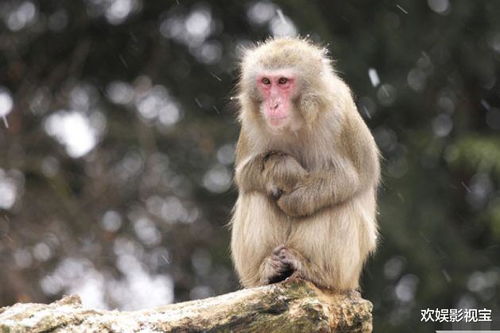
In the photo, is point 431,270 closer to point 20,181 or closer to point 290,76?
point 20,181

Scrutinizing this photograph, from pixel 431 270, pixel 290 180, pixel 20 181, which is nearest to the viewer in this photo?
pixel 290 180

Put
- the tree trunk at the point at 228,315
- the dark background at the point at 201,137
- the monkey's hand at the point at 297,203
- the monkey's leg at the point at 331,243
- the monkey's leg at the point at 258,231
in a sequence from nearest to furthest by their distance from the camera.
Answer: the tree trunk at the point at 228,315 → the monkey's hand at the point at 297,203 → the monkey's leg at the point at 331,243 → the monkey's leg at the point at 258,231 → the dark background at the point at 201,137

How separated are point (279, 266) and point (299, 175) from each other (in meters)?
0.76

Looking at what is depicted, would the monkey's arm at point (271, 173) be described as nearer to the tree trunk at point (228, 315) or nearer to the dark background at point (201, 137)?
the tree trunk at point (228, 315)

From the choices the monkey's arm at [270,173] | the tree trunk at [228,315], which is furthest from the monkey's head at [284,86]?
the tree trunk at [228,315]

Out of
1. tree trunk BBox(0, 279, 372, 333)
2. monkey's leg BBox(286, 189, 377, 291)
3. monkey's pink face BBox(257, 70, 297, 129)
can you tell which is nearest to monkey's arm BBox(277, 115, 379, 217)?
monkey's leg BBox(286, 189, 377, 291)

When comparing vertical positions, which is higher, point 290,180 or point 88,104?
point 88,104

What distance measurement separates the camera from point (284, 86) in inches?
316

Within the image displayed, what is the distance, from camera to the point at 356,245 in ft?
26.8

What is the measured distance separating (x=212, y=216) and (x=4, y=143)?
145 inches

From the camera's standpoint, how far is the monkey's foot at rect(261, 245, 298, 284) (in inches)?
311

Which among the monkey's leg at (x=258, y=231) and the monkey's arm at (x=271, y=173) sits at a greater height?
the monkey's arm at (x=271, y=173)

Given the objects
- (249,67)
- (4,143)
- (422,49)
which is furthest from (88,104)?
(249,67)

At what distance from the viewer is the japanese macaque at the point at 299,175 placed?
26.1 feet
